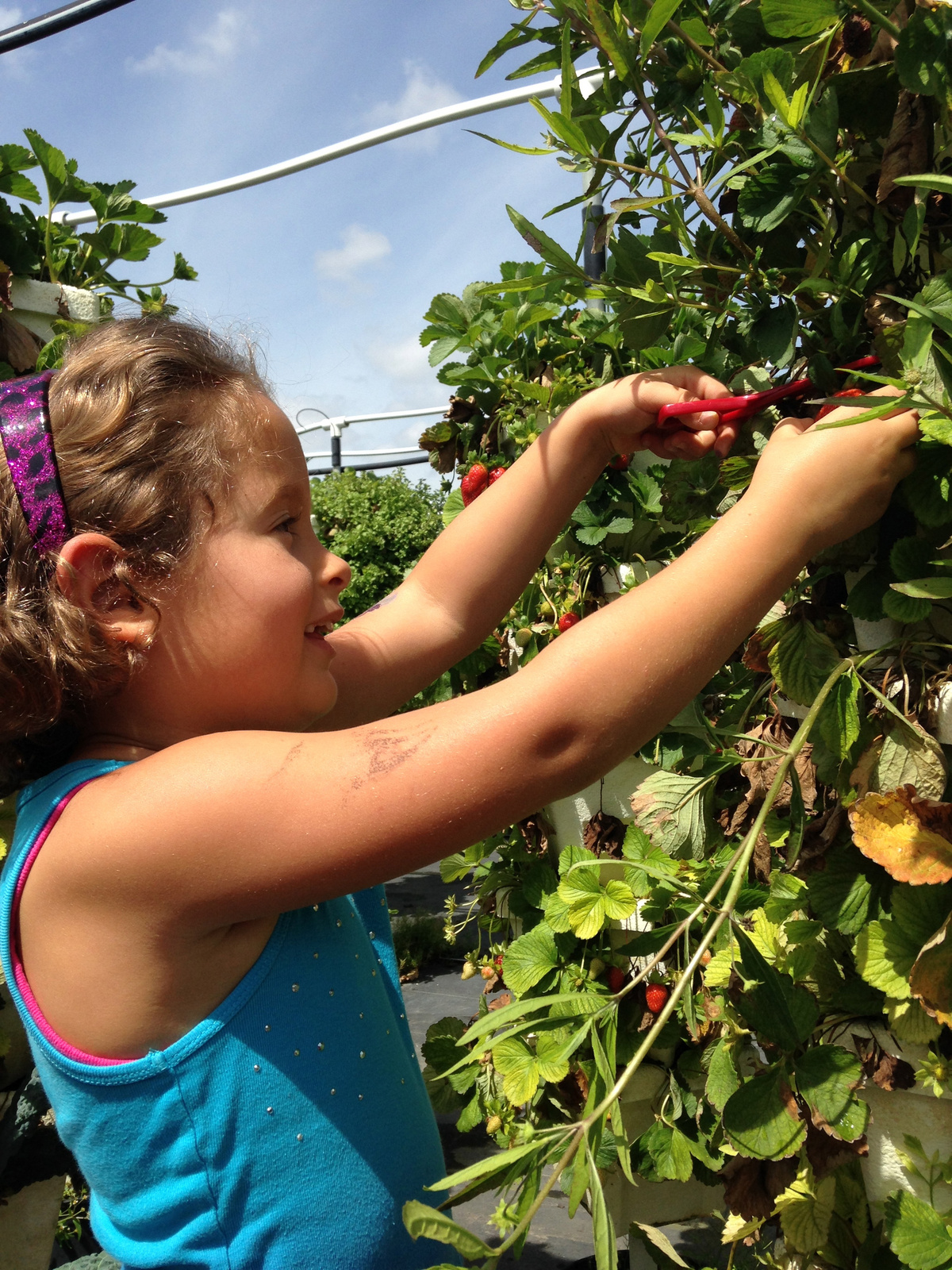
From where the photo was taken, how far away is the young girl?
72 cm

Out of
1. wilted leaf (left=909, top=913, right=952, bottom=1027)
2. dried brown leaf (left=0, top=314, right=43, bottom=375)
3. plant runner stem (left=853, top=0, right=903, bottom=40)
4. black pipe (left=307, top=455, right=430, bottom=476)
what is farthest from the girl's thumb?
black pipe (left=307, top=455, right=430, bottom=476)

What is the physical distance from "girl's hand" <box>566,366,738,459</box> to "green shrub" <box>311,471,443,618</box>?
5449 millimetres

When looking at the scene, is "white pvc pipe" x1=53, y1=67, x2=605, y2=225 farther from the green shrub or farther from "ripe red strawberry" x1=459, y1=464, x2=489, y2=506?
the green shrub

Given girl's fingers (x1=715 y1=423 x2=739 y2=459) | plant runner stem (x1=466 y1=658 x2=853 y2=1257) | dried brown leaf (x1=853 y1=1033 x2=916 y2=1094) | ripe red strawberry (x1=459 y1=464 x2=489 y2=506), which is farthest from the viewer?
ripe red strawberry (x1=459 y1=464 x2=489 y2=506)

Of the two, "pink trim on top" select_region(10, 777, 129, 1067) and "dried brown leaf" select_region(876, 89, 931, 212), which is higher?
"dried brown leaf" select_region(876, 89, 931, 212)

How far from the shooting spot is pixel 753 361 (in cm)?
85

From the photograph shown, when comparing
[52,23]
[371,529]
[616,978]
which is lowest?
[371,529]

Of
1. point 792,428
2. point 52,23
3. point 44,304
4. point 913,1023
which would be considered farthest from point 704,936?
point 52,23

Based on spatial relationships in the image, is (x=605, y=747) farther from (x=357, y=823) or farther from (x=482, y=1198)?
(x=482, y=1198)

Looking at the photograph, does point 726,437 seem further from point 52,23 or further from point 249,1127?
point 52,23

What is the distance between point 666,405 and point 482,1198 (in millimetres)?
2122

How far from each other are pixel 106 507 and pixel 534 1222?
200cm

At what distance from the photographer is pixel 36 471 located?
90 centimetres

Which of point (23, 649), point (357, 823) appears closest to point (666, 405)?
point (357, 823)
